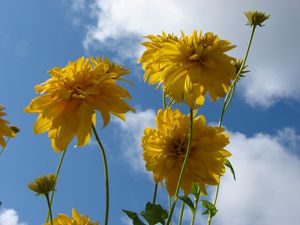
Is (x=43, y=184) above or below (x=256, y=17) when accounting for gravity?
below

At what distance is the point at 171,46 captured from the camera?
87.8 inches

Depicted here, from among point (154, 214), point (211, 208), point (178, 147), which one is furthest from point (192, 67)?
point (211, 208)

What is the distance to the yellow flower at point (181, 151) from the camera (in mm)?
2293

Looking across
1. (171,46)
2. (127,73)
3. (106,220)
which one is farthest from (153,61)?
(106,220)

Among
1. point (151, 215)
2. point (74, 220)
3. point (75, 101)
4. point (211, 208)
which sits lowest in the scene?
point (151, 215)

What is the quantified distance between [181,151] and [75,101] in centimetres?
68

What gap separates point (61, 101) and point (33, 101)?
0.40 ft

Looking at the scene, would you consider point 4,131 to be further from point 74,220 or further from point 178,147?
point 178,147

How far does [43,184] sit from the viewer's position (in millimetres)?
2561

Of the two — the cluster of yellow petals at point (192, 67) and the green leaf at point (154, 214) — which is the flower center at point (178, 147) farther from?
the green leaf at point (154, 214)

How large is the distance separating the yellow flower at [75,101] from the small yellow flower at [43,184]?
0.63m

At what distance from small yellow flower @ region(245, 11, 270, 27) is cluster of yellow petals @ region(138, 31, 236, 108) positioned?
178 cm

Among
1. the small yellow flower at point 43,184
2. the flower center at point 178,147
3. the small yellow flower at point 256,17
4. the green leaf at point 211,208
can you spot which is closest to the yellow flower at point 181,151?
the flower center at point 178,147

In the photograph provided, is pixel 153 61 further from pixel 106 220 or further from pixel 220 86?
pixel 106 220
